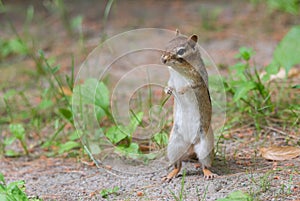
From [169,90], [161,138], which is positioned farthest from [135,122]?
[169,90]

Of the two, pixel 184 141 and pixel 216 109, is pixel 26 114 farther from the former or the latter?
pixel 184 141

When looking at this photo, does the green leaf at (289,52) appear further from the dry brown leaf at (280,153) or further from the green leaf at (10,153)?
the green leaf at (10,153)

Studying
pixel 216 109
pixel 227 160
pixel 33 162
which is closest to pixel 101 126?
pixel 33 162

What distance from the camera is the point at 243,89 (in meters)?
3.57

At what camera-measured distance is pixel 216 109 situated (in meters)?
3.94

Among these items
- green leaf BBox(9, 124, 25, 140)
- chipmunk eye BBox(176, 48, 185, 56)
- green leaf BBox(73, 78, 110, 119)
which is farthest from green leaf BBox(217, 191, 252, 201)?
green leaf BBox(9, 124, 25, 140)

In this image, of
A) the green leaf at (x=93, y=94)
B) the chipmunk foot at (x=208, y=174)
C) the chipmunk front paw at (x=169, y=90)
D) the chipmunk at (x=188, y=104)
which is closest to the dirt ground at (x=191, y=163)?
the chipmunk foot at (x=208, y=174)

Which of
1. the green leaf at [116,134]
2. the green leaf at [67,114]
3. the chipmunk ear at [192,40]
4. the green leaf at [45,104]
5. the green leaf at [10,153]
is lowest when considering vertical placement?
the green leaf at [10,153]

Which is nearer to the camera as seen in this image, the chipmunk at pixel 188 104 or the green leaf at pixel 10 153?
the chipmunk at pixel 188 104

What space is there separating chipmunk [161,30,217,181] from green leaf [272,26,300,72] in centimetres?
123

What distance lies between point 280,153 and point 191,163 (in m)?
0.53

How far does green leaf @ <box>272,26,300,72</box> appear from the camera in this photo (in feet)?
13.5

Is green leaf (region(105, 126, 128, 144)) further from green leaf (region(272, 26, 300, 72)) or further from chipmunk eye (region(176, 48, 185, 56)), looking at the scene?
green leaf (region(272, 26, 300, 72))

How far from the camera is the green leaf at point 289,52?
4109 mm
